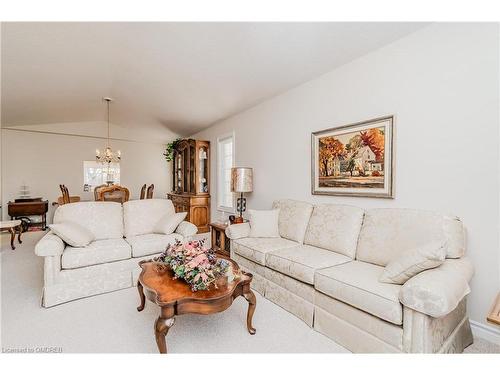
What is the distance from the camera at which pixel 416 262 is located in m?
1.61

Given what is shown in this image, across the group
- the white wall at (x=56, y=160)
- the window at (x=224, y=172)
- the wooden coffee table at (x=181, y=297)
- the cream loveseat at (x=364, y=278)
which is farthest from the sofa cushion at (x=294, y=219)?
the white wall at (x=56, y=160)

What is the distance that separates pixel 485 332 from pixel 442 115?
1703 millimetres

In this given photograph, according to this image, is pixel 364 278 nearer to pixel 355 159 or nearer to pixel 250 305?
pixel 250 305

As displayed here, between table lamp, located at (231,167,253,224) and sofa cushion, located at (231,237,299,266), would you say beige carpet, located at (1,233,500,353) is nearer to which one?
sofa cushion, located at (231,237,299,266)

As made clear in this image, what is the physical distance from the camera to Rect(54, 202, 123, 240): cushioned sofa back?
121 inches

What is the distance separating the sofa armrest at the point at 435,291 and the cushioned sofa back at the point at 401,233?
0.32 metres

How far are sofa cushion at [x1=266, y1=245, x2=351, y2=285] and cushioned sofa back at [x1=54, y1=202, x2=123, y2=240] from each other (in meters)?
2.09

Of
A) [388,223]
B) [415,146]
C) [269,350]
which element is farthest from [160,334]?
[415,146]

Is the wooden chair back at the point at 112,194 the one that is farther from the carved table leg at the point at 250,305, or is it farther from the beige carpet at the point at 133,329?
the carved table leg at the point at 250,305

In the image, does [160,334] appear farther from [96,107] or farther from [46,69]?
[96,107]

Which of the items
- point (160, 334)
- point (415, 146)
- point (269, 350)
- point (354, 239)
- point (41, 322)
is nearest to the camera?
point (160, 334)
